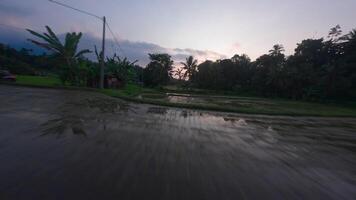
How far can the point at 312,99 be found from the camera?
4928cm

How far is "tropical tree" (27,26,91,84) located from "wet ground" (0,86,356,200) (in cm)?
2161

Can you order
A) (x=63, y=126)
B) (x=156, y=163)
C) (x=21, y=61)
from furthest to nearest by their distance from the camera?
(x=21, y=61) → (x=63, y=126) → (x=156, y=163)

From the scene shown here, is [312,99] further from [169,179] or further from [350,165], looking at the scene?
[169,179]

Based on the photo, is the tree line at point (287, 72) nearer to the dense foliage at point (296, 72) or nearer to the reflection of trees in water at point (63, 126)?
the dense foliage at point (296, 72)

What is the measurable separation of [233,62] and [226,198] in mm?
61956

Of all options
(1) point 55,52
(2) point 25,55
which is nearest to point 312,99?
A: (1) point 55,52

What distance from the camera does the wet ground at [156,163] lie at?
4523 millimetres

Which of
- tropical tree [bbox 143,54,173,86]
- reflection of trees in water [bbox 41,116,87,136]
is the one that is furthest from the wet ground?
tropical tree [bbox 143,54,173,86]

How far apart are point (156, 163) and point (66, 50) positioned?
2783 centimetres

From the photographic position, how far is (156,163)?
6.11 metres

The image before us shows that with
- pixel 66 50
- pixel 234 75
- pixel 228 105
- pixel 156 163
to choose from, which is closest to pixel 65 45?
pixel 66 50

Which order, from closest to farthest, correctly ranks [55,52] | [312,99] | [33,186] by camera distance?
[33,186]
[55,52]
[312,99]

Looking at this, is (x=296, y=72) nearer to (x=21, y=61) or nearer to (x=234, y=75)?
(x=234, y=75)

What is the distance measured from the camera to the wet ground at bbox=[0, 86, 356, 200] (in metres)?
4.52
